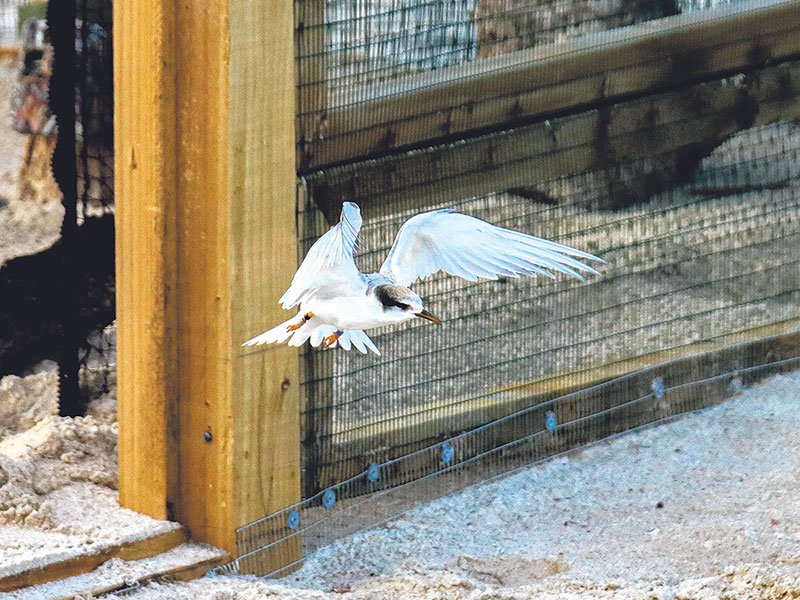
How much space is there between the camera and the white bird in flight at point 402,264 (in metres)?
2.24

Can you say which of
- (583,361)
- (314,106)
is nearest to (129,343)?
(314,106)

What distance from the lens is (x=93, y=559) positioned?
2799 millimetres

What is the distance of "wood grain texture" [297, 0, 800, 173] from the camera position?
3.08 metres

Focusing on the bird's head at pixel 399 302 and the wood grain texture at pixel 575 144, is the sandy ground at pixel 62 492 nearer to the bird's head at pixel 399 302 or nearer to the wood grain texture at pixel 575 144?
the wood grain texture at pixel 575 144

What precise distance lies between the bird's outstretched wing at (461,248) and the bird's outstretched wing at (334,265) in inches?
4.3

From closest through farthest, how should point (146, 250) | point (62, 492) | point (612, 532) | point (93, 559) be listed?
point (93, 559) < point (146, 250) < point (62, 492) < point (612, 532)

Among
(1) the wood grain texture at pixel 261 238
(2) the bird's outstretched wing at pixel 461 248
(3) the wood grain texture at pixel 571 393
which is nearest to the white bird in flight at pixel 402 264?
(2) the bird's outstretched wing at pixel 461 248

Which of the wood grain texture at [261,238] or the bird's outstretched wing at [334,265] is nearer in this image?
the bird's outstretched wing at [334,265]

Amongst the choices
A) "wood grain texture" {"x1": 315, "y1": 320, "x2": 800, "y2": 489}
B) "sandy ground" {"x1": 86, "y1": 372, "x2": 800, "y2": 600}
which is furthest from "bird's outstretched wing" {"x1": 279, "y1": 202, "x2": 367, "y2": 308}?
"wood grain texture" {"x1": 315, "y1": 320, "x2": 800, "y2": 489}

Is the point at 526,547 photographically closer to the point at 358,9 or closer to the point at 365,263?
the point at 365,263

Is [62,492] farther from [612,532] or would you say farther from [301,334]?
[612,532]

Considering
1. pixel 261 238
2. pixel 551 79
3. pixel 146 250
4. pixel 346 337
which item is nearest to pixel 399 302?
pixel 346 337

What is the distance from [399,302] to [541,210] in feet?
4.40

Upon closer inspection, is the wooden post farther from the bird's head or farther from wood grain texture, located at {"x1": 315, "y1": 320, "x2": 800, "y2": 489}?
the bird's head
